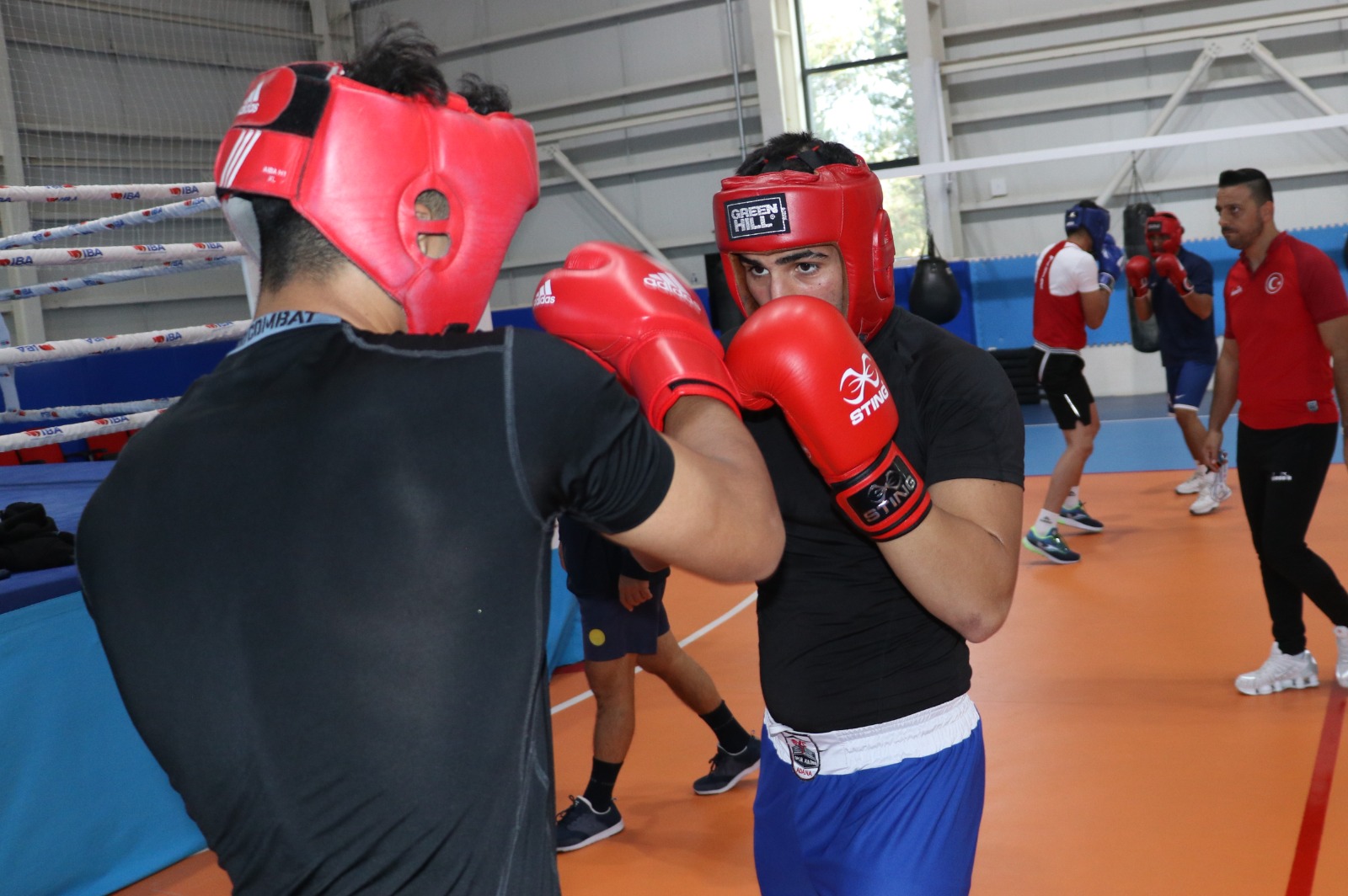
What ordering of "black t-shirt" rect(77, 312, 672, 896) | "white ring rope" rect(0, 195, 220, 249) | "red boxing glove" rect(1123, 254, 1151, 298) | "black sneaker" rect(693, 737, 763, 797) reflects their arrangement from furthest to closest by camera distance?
1. "red boxing glove" rect(1123, 254, 1151, 298)
2. "white ring rope" rect(0, 195, 220, 249)
3. "black sneaker" rect(693, 737, 763, 797)
4. "black t-shirt" rect(77, 312, 672, 896)

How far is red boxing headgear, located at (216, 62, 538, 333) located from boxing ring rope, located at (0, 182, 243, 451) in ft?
6.74

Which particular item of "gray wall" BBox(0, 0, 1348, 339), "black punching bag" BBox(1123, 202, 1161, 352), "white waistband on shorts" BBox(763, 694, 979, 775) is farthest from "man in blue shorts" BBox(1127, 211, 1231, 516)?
"white waistband on shorts" BBox(763, 694, 979, 775)

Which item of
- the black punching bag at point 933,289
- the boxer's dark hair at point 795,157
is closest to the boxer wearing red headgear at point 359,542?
the boxer's dark hair at point 795,157

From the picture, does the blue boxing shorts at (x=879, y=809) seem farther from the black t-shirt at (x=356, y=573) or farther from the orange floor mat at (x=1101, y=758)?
the orange floor mat at (x=1101, y=758)

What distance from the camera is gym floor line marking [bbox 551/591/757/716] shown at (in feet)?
13.4

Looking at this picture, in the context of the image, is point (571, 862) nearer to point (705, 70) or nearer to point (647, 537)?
point (647, 537)

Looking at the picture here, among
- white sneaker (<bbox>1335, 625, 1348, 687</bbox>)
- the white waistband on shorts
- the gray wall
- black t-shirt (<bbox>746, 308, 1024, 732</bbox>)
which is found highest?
the gray wall

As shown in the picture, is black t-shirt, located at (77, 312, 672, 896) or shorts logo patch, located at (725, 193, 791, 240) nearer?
black t-shirt, located at (77, 312, 672, 896)

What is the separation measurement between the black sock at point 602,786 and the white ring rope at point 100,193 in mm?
1925

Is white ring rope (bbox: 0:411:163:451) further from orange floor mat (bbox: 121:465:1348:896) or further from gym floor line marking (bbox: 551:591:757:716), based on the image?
gym floor line marking (bbox: 551:591:757:716)

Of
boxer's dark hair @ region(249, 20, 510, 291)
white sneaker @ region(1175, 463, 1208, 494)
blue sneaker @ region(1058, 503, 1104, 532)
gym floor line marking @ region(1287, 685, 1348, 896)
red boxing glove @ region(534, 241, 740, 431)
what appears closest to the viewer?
boxer's dark hair @ region(249, 20, 510, 291)

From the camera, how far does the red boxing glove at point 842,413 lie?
131 centimetres

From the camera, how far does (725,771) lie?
10.7 ft

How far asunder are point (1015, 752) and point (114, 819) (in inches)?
97.0
